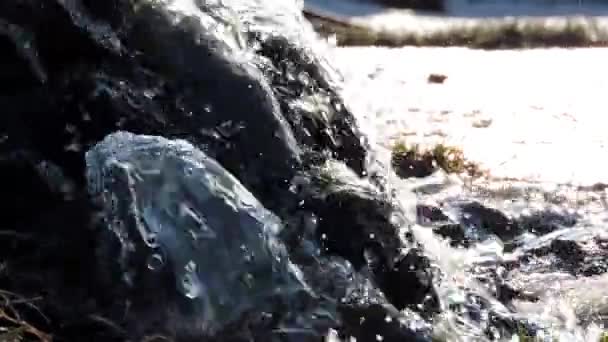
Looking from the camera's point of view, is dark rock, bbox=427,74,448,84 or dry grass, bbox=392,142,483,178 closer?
dry grass, bbox=392,142,483,178

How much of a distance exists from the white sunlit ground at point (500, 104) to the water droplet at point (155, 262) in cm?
158

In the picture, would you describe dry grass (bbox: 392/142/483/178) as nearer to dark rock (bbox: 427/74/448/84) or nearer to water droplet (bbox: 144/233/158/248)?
dark rock (bbox: 427/74/448/84)

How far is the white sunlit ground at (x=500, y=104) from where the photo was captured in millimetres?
5879

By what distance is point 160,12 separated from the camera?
368 centimetres

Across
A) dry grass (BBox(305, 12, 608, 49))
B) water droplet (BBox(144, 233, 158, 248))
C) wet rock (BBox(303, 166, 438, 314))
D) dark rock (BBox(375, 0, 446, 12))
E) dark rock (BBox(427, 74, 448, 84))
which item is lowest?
dark rock (BBox(375, 0, 446, 12))

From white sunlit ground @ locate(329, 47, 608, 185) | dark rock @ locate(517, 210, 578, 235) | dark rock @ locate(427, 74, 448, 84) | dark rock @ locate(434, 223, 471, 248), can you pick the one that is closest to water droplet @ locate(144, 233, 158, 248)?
white sunlit ground @ locate(329, 47, 608, 185)

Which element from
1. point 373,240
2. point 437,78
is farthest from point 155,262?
point 437,78

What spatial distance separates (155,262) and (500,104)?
162 inches

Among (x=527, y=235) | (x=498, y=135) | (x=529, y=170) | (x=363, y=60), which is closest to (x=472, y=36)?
(x=363, y=60)

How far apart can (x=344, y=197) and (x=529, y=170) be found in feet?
7.80

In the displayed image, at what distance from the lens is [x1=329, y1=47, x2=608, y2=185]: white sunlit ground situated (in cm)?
588

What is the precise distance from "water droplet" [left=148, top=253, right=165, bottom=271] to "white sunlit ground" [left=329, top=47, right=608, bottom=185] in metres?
1.58

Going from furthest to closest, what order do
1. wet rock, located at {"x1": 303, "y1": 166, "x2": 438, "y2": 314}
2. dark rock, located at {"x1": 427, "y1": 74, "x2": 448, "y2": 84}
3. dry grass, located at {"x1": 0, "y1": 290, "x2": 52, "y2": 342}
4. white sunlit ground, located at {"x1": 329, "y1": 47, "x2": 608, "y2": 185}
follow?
dark rock, located at {"x1": 427, "y1": 74, "x2": 448, "y2": 84}
white sunlit ground, located at {"x1": 329, "y1": 47, "x2": 608, "y2": 185}
wet rock, located at {"x1": 303, "y1": 166, "x2": 438, "y2": 314}
dry grass, located at {"x1": 0, "y1": 290, "x2": 52, "y2": 342}

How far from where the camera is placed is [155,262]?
315 centimetres
